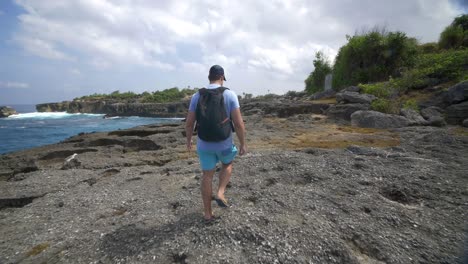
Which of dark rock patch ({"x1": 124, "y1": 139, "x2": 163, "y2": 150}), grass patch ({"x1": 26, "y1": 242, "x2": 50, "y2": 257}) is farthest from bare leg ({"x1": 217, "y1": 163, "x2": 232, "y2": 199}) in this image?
dark rock patch ({"x1": 124, "y1": 139, "x2": 163, "y2": 150})

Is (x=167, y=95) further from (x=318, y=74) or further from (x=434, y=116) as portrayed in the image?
(x=434, y=116)

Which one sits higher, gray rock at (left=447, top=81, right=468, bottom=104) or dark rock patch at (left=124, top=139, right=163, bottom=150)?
gray rock at (left=447, top=81, right=468, bottom=104)

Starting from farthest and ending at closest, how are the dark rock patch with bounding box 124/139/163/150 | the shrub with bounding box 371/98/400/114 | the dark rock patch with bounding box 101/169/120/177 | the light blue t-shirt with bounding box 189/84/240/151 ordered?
the shrub with bounding box 371/98/400/114, the dark rock patch with bounding box 124/139/163/150, the dark rock patch with bounding box 101/169/120/177, the light blue t-shirt with bounding box 189/84/240/151

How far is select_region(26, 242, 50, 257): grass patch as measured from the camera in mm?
4277

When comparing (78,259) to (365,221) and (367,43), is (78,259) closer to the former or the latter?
(365,221)

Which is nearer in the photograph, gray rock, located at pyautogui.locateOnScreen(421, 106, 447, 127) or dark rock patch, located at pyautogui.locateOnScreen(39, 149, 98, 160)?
dark rock patch, located at pyautogui.locateOnScreen(39, 149, 98, 160)

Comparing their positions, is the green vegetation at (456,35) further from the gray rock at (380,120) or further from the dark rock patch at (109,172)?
the dark rock patch at (109,172)

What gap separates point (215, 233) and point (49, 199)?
4.98m

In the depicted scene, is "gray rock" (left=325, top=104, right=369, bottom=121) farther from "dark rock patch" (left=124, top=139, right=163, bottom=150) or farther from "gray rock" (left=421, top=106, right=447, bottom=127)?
"dark rock patch" (left=124, top=139, right=163, bottom=150)

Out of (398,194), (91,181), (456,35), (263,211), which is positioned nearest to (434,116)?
(398,194)

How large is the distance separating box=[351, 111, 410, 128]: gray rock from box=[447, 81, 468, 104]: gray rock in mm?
4250

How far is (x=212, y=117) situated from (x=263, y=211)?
2.09 meters

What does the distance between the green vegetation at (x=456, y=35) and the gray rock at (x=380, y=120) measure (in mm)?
21574

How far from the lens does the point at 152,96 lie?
314 feet
